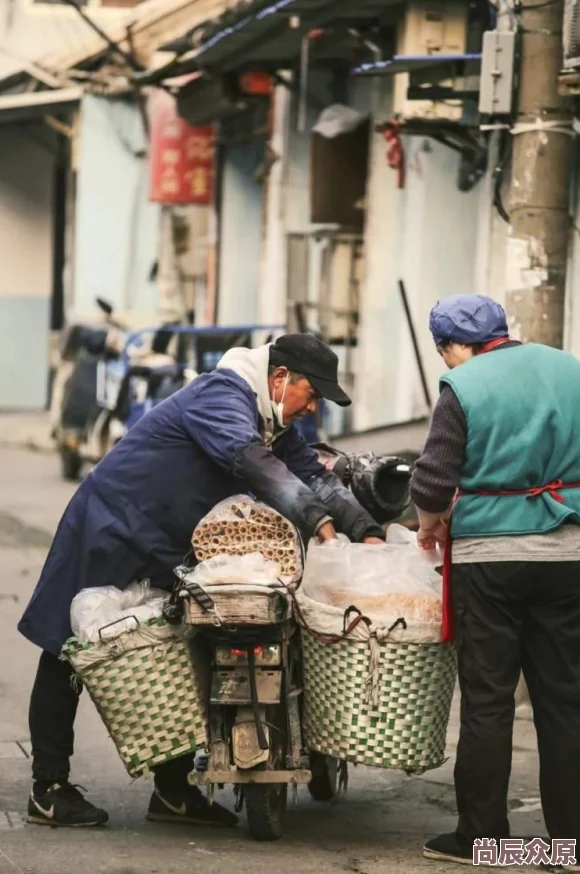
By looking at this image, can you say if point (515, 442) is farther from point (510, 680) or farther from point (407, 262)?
point (407, 262)

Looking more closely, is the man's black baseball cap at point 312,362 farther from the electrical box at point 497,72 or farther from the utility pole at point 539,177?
the electrical box at point 497,72

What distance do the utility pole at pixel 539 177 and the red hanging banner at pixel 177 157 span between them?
37.4 feet

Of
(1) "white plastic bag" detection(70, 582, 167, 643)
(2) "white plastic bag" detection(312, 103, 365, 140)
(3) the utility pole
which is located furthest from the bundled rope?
(2) "white plastic bag" detection(312, 103, 365, 140)

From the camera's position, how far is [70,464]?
55.8 feet

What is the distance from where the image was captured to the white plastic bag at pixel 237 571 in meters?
5.80

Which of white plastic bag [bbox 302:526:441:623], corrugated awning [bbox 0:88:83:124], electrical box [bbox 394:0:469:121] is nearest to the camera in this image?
white plastic bag [bbox 302:526:441:623]

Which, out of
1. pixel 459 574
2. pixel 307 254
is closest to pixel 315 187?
pixel 307 254

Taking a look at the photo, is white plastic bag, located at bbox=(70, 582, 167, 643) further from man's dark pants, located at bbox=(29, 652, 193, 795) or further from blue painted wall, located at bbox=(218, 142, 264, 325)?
blue painted wall, located at bbox=(218, 142, 264, 325)

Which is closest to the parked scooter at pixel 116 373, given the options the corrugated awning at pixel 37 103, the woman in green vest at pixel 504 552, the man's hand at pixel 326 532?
the corrugated awning at pixel 37 103

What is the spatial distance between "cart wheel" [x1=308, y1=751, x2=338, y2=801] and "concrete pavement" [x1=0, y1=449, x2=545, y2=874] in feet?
0.16

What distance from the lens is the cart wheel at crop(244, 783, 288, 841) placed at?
6.03m

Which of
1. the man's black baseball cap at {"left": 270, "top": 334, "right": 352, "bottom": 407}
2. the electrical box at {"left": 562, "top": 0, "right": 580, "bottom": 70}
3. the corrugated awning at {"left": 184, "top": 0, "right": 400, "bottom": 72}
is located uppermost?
the corrugated awning at {"left": 184, "top": 0, "right": 400, "bottom": 72}

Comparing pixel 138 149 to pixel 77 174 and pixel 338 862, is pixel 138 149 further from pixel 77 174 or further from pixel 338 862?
pixel 338 862

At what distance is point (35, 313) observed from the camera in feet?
81.8
